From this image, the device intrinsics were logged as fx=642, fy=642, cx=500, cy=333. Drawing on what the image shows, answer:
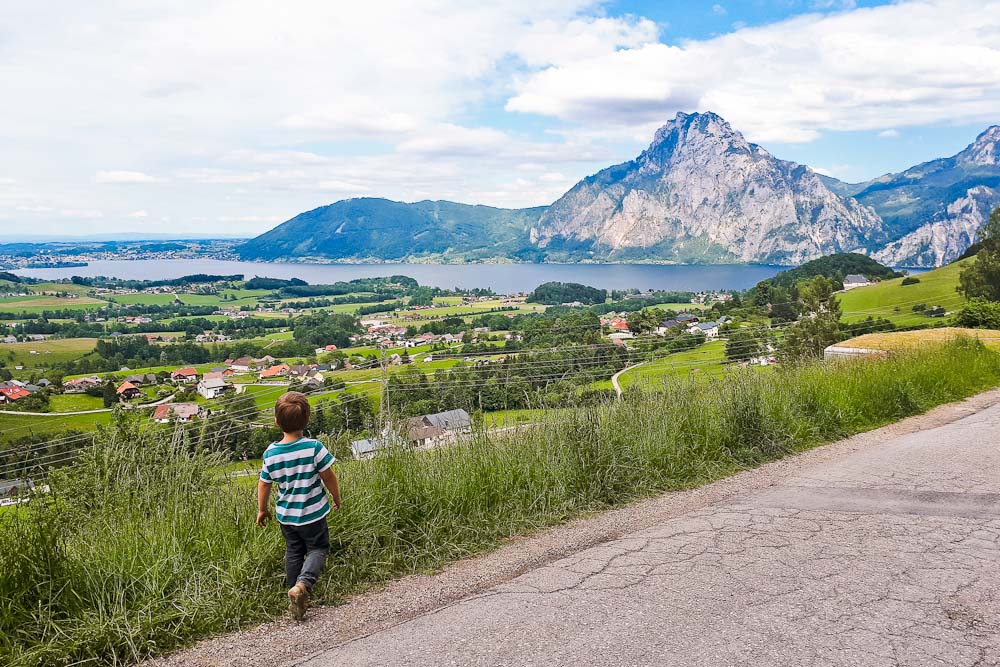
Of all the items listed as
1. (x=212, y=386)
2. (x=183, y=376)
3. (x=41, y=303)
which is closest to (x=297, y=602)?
(x=212, y=386)

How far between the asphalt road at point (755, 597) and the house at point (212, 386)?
24.8m

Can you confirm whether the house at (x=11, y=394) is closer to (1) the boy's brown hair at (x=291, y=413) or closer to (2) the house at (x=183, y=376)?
(2) the house at (x=183, y=376)

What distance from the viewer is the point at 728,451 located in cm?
763

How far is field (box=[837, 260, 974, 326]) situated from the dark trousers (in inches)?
1428

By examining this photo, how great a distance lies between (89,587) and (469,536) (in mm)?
2648

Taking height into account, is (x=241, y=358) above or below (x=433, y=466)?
below

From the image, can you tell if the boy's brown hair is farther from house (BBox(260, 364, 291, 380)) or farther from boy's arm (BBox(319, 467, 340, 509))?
house (BBox(260, 364, 291, 380))

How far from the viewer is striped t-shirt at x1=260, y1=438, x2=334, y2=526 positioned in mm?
4305

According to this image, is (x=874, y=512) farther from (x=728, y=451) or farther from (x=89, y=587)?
(x=89, y=587)

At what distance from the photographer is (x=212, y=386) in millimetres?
29953

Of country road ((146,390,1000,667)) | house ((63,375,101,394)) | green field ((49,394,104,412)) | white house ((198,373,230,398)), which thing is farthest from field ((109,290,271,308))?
country road ((146,390,1000,667))

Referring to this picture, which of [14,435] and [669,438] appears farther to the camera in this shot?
[14,435]

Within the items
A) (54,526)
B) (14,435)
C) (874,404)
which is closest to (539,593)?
(54,526)

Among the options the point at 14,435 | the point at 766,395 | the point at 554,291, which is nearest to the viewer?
the point at 766,395
